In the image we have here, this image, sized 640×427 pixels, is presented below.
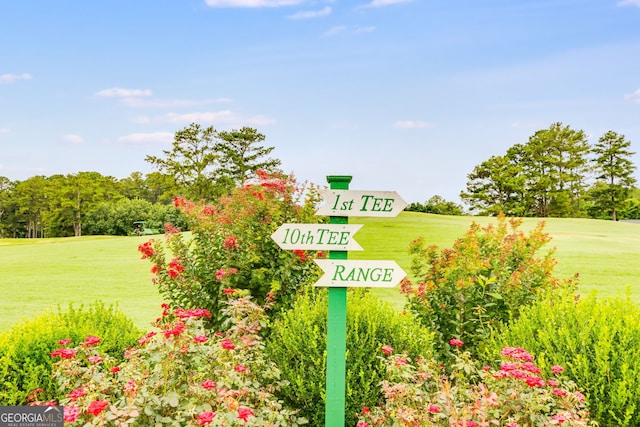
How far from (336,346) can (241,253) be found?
6.76ft

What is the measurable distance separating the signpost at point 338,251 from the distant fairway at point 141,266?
428cm

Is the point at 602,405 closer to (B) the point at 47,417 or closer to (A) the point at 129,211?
(B) the point at 47,417

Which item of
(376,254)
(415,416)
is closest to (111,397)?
(415,416)

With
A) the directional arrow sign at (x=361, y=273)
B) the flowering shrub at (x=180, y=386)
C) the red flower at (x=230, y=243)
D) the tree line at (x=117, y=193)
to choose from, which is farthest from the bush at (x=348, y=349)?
the tree line at (x=117, y=193)

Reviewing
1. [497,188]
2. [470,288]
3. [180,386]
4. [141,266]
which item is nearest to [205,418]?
[180,386]

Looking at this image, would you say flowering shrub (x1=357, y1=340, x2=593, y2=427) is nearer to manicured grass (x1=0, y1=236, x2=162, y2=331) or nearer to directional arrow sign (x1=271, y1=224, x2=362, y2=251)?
directional arrow sign (x1=271, y1=224, x2=362, y2=251)

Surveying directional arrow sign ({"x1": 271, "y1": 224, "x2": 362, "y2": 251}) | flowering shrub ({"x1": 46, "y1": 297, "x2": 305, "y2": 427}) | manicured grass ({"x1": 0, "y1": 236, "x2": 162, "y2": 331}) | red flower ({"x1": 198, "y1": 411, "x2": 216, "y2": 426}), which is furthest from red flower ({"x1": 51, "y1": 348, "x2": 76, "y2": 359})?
manicured grass ({"x1": 0, "y1": 236, "x2": 162, "y2": 331})

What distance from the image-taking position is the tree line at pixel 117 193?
1366 inches

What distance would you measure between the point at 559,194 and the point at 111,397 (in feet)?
116

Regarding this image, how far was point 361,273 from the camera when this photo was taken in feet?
9.57

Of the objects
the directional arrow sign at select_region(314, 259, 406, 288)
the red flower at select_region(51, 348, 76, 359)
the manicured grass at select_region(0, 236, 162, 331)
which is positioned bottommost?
the manicured grass at select_region(0, 236, 162, 331)

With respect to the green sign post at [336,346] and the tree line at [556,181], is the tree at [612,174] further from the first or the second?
the green sign post at [336,346]

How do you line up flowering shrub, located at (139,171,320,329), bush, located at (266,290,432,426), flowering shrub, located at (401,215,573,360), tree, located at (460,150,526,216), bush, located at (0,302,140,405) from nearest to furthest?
bush, located at (266,290,432,426)
bush, located at (0,302,140,405)
flowering shrub, located at (401,215,573,360)
flowering shrub, located at (139,171,320,329)
tree, located at (460,150,526,216)

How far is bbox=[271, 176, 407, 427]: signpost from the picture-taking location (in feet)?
9.62
